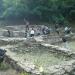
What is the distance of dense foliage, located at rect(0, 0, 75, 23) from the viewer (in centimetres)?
3275

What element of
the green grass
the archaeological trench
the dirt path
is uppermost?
the archaeological trench

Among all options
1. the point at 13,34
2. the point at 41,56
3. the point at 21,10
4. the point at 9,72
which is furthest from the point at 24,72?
the point at 21,10

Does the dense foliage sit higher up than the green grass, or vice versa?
the dense foliage

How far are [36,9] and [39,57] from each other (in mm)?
18104

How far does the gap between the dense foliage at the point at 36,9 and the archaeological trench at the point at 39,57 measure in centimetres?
1181

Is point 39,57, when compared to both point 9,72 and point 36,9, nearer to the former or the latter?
point 9,72

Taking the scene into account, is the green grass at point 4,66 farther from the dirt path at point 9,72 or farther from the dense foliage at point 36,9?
the dense foliage at point 36,9

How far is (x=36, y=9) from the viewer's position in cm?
3272

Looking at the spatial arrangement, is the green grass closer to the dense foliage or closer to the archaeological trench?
the archaeological trench

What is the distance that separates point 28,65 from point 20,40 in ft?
23.4

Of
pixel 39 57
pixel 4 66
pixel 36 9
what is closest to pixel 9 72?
pixel 4 66

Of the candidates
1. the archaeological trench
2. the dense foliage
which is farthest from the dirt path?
the dense foliage

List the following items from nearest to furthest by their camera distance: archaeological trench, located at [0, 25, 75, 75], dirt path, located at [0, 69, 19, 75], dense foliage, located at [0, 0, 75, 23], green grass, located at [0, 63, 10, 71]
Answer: archaeological trench, located at [0, 25, 75, 75] → dirt path, located at [0, 69, 19, 75] → green grass, located at [0, 63, 10, 71] → dense foliage, located at [0, 0, 75, 23]

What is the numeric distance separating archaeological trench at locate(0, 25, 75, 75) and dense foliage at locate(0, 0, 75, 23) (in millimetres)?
11813
